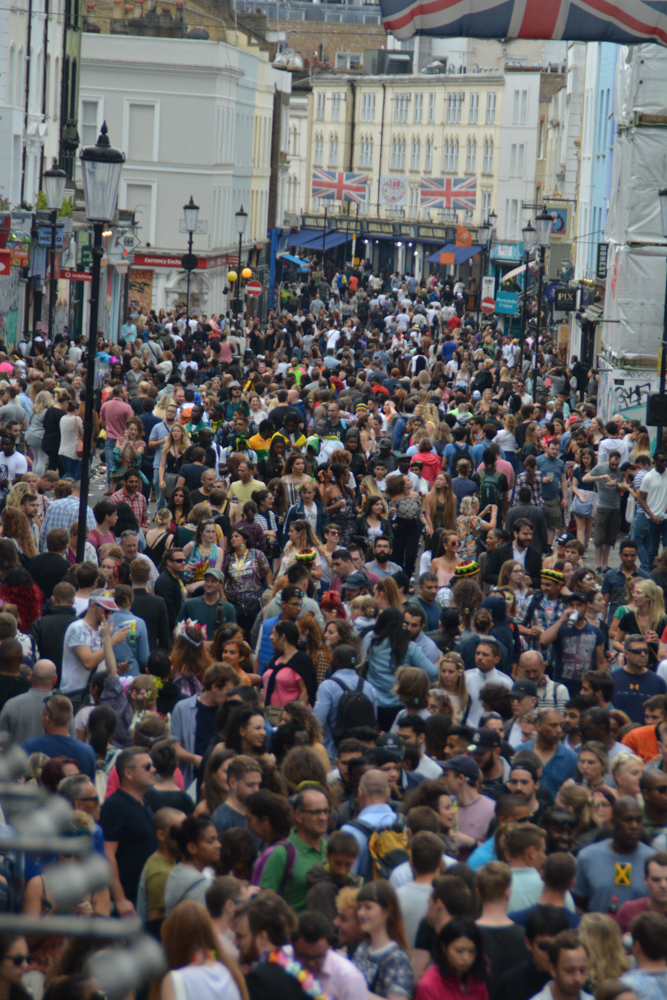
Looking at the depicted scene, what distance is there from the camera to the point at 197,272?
56156 mm

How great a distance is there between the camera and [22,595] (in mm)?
10062

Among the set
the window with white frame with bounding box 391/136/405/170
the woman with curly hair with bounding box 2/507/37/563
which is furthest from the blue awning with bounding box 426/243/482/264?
the woman with curly hair with bounding box 2/507/37/563

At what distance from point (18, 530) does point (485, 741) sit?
199 inches

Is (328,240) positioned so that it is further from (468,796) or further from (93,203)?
(468,796)

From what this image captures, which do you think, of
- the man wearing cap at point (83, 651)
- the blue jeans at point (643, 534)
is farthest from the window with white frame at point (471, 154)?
the man wearing cap at point (83, 651)

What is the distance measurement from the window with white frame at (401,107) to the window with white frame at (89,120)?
32222mm

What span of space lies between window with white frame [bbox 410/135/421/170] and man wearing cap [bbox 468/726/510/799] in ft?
263

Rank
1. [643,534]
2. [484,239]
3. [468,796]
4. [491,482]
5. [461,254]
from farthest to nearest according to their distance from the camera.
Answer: [461,254]
[484,239]
[643,534]
[491,482]
[468,796]

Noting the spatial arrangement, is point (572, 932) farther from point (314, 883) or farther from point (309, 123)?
point (309, 123)

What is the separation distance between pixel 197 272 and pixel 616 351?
30175 mm

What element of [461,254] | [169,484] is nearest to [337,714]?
[169,484]

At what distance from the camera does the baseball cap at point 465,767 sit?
715 cm

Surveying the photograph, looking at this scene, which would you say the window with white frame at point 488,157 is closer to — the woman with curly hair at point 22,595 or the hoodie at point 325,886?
the woman with curly hair at point 22,595

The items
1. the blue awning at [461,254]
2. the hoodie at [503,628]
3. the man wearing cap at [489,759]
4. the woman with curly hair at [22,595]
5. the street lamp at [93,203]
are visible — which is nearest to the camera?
the man wearing cap at [489,759]
